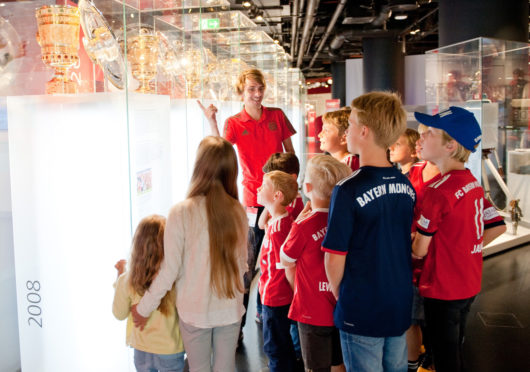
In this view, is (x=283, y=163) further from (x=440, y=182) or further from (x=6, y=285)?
(x=6, y=285)

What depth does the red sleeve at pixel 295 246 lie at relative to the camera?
83.7 inches

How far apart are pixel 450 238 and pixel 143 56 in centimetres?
159

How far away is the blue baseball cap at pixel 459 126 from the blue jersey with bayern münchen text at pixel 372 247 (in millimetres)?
564

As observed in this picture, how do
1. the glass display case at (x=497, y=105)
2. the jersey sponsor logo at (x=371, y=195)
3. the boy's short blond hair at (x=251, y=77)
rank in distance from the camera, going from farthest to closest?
the glass display case at (x=497, y=105)
the boy's short blond hair at (x=251, y=77)
the jersey sponsor logo at (x=371, y=195)

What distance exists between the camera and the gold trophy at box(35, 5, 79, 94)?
2016mm

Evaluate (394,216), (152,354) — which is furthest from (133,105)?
(394,216)

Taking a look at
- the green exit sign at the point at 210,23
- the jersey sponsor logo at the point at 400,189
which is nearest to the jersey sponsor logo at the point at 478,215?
the jersey sponsor logo at the point at 400,189

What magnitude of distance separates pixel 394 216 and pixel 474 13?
591cm

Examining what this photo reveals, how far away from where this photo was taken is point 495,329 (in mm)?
3650

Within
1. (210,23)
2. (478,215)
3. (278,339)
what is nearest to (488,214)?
(478,215)

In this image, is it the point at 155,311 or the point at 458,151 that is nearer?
the point at 155,311

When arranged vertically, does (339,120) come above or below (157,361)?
above

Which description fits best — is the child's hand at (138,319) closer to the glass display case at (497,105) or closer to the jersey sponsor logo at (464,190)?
the jersey sponsor logo at (464,190)

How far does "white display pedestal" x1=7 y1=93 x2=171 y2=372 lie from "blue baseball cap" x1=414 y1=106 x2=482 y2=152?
130 cm
